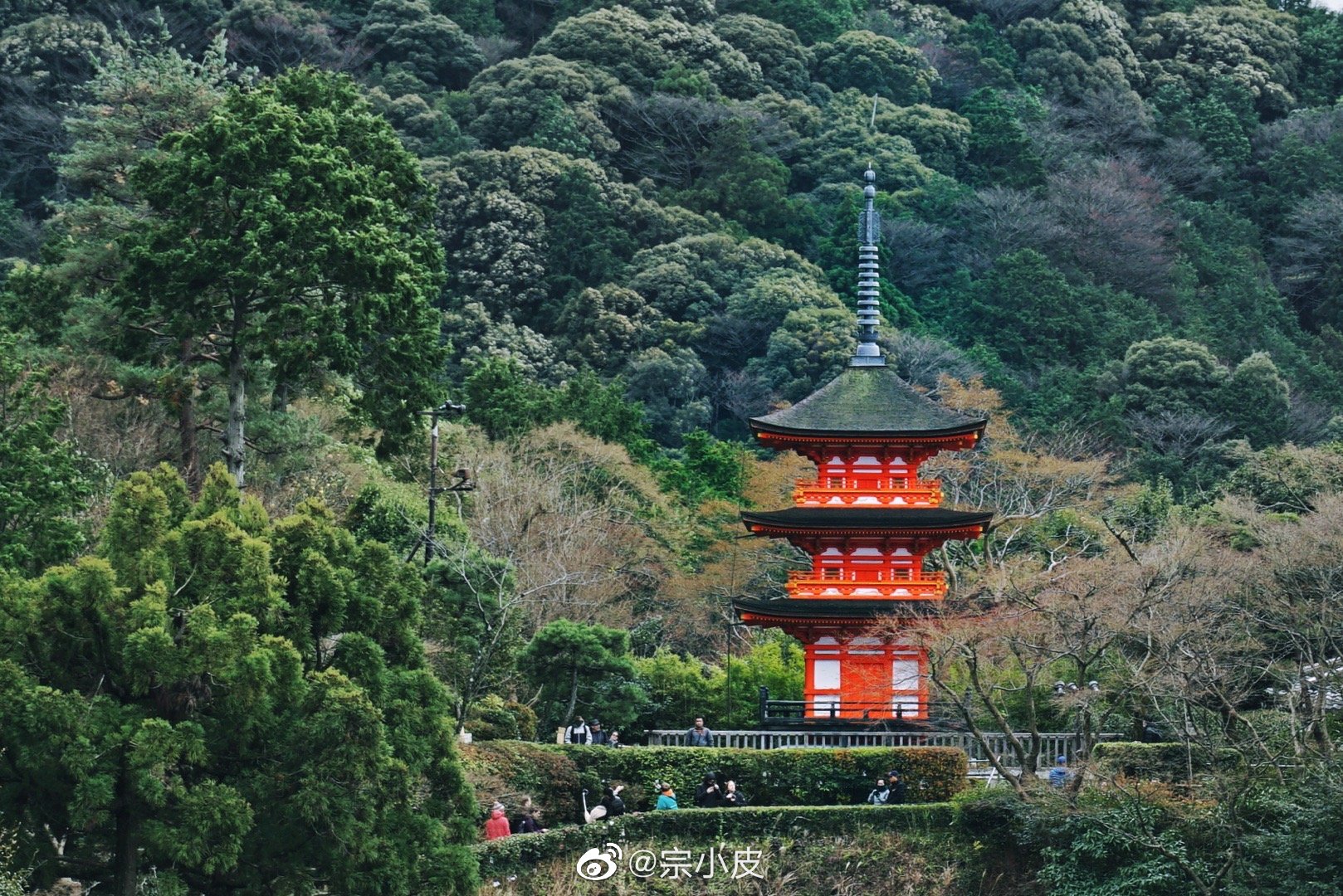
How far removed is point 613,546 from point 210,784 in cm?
2663

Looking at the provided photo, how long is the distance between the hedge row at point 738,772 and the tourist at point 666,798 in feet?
0.67

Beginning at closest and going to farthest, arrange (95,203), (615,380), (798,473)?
(95,203) → (798,473) → (615,380)

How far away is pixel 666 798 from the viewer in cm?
3728

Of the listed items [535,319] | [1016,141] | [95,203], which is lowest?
[95,203]

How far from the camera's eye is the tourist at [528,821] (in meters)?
35.1

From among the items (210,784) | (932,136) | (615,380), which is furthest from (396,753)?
(932,136)

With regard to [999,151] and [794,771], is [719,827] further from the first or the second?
[999,151]

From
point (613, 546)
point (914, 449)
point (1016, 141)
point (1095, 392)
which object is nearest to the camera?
point (914, 449)

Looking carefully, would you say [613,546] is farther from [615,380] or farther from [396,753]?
[396,753]

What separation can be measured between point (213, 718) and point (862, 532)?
15708 mm

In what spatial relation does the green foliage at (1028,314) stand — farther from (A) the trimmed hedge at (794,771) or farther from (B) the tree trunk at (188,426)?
(A) the trimmed hedge at (794,771)

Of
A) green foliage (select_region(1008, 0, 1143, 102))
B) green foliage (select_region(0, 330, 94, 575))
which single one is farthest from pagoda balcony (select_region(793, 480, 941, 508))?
green foliage (select_region(1008, 0, 1143, 102))

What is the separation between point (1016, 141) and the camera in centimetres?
8525

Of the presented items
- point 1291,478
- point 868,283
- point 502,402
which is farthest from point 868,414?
point 502,402
